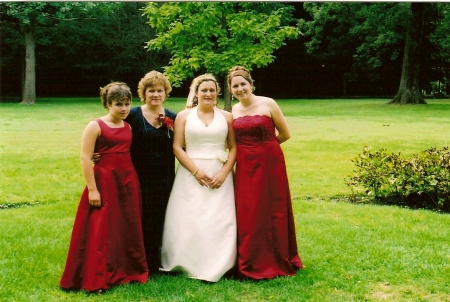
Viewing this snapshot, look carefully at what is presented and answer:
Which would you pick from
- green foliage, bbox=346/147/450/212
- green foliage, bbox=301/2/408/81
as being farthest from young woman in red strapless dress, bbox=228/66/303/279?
green foliage, bbox=301/2/408/81

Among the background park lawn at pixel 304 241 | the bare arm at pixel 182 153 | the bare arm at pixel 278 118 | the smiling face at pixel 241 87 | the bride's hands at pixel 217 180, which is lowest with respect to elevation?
the background park lawn at pixel 304 241

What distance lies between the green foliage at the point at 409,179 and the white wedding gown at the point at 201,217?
4.01 m

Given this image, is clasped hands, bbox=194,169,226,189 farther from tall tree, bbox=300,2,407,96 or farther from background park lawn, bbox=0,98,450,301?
tall tree, bbox=300,2,407,96

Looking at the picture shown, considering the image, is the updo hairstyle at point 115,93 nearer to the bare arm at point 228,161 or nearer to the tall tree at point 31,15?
the bare arm at point 228,161

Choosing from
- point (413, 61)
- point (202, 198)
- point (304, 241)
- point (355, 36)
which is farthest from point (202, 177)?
point (355, 36)

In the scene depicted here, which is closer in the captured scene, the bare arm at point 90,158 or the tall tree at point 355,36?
the bare arm at point 90,158

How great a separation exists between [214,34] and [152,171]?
50.5ft

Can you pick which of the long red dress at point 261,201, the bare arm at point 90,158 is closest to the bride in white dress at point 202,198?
the long red dress at point 261,201

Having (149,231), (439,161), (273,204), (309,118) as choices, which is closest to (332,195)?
(439,161)

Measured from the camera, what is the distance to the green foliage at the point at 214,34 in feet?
64.5

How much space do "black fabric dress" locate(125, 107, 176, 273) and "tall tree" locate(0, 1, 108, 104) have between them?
20.7 meters

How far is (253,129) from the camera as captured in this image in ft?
16.7

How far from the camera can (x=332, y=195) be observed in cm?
909

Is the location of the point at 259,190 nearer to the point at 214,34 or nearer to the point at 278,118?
the point at 278,118
